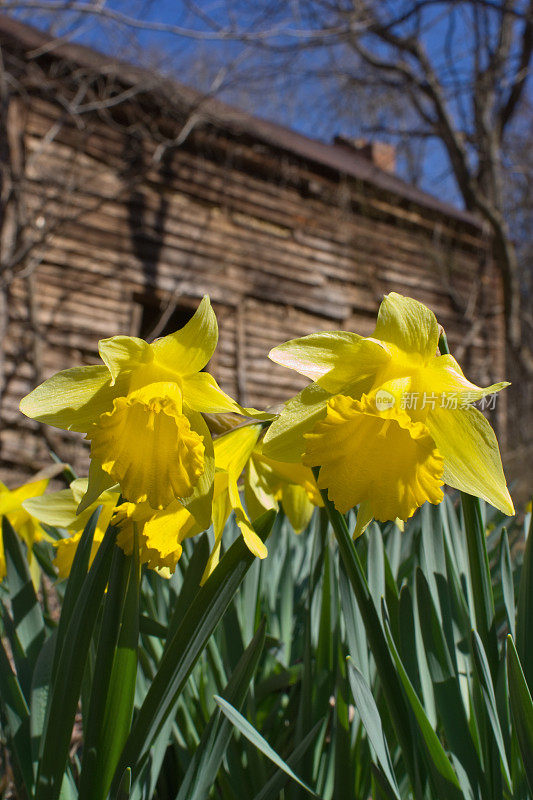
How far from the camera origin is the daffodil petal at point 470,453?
2.14 feet

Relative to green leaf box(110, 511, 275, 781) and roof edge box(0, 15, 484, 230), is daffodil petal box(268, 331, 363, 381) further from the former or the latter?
roof edge box(0, 15, 484, 230)

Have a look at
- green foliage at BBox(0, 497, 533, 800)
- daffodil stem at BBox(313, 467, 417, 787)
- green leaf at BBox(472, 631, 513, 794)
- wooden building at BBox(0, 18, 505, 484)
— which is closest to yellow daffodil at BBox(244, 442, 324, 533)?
green foliage at BBox(0, 497, 533, 800)

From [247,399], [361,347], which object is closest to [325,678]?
[361,347]

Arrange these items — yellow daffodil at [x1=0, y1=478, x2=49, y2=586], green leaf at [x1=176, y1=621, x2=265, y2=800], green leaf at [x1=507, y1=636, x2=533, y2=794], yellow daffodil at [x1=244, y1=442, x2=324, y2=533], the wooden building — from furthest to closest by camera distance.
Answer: the wooden building < yellow daffodil at [x1=0, y1=478, x2=49, y2=586] < yellow daffodil at [x1=244, y1=442, x2=324, y2=533] < green leaf at [x1=176, y1=621, x2=265, y2=800] < green leaf at [x1=507, y1=636, x2=533, y2=794]

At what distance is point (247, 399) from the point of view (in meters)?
6.27

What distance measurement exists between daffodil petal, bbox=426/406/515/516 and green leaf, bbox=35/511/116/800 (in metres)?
0.38

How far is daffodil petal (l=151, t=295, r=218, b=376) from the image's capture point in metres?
0.70

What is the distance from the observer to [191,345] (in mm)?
712

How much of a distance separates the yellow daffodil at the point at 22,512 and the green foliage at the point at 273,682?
11 cm

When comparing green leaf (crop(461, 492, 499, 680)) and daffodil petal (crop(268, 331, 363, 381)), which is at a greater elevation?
daffodil petal (crop(268, 331, 363, 381))

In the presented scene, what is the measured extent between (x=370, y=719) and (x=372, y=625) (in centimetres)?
12

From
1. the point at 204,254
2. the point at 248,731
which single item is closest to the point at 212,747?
the point at 248,731

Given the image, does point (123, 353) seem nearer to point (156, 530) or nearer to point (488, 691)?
point (156, 530)

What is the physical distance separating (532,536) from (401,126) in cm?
1093
